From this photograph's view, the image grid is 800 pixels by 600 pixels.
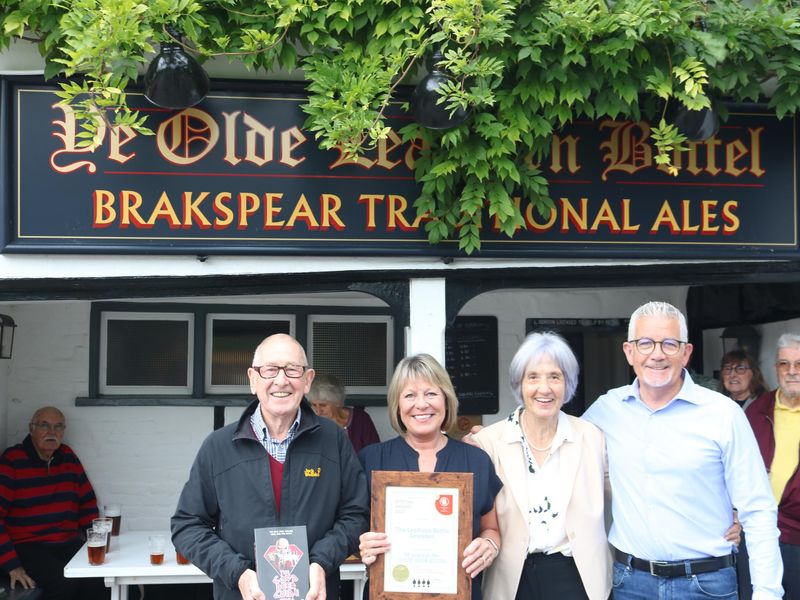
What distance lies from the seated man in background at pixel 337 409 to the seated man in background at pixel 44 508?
1711mm

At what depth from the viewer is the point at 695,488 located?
3143mm

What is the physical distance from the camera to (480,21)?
3947mm

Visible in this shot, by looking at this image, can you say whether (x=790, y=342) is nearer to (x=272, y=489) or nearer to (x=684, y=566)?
(x=684, y=566)

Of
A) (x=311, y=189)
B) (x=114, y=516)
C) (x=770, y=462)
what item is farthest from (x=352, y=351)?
(x=770, y=462)

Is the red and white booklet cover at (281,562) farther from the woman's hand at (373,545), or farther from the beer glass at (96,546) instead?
the beer glass at (96,546)

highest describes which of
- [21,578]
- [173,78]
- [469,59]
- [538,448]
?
[469,59]

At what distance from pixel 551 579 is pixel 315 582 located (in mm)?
844

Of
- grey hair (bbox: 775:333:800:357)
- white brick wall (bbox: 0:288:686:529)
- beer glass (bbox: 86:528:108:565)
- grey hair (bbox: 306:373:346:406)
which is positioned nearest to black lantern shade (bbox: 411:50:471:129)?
grey hair (bbox: 775:333:800:357)

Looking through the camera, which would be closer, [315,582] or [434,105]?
[315,582]

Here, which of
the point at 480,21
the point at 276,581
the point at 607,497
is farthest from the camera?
the point at 480,21

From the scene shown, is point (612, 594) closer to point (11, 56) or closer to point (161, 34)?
point (161, 34)

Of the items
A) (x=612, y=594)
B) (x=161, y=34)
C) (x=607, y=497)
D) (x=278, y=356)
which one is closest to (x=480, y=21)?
(x=161, y=34)

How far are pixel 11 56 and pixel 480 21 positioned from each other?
227 cm

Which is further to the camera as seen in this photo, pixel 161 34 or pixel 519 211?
pixel 519 211
